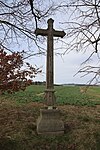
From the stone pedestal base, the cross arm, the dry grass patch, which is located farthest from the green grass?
the cross arm

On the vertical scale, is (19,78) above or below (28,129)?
above

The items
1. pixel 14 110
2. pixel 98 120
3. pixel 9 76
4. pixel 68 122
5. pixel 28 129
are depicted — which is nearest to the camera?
pixel 9 76

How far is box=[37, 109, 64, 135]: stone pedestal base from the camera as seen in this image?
26.3 feet

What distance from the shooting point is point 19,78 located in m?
7.78

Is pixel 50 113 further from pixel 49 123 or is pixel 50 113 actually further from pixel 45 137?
pixel 45 137

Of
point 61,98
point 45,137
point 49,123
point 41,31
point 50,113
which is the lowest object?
point 45,137

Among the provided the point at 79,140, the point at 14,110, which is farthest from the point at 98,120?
the point at 14,110

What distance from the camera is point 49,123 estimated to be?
806 centimetres

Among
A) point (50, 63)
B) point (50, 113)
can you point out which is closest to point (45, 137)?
point (50, 113)

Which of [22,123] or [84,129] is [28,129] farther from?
[84,129]

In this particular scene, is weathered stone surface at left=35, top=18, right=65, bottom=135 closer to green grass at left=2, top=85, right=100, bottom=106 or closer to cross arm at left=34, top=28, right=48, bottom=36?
cross arm at left=34, top=28, right=48, bottom=36

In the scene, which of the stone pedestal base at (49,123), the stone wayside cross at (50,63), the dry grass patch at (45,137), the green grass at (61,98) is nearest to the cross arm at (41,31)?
the stone wayside cross at (50,63)

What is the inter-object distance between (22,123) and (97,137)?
2.17m

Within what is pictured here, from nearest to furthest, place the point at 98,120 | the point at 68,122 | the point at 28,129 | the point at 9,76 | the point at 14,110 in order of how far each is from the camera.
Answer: the point at 9,76 < the point at 28,129 < the point at 68,122 < the point at 98,120 < the point at 14,110
